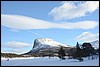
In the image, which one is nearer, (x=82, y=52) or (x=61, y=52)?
(x=82, y=52)

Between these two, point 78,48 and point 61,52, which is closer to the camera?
point 78,48

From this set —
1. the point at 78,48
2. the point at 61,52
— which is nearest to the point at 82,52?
the point at 78,48

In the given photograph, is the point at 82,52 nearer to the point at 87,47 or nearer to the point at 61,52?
the point at 87,47

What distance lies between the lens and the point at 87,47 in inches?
2625

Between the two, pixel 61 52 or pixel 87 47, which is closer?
pixel 87 47

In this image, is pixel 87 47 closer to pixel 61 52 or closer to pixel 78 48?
pixel 78 48

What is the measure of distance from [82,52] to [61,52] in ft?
71.3

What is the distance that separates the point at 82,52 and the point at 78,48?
1.51m

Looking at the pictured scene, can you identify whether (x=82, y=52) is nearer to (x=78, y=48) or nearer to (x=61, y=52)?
(x=78, y=48)

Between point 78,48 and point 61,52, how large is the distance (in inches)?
859

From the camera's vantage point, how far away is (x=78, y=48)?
6531 centimetres

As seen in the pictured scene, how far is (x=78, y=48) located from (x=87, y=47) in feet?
9.50

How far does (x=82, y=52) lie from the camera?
65500 millimetres
